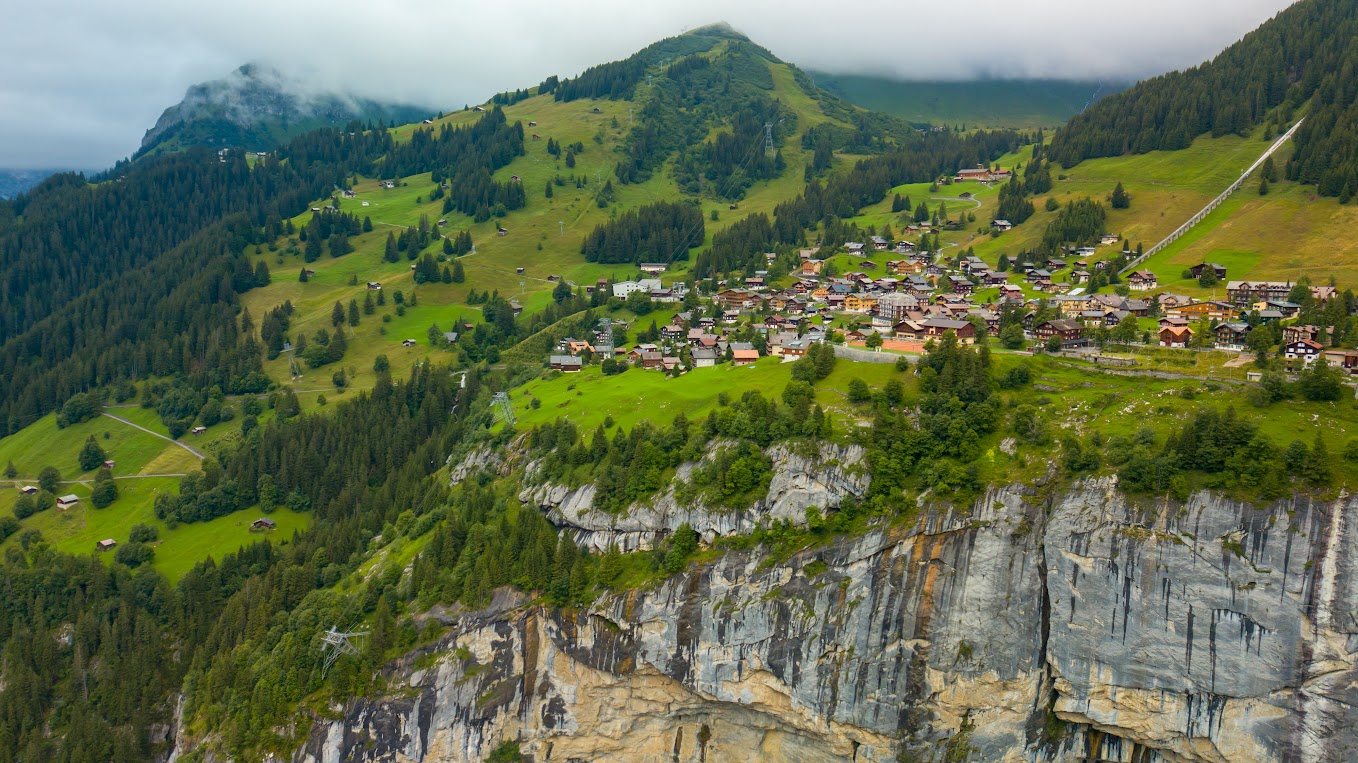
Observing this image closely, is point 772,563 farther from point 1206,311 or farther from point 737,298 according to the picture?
point 737,298

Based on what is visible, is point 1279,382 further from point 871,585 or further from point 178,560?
point 178,560

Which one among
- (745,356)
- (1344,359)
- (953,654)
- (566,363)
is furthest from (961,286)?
(953,654)

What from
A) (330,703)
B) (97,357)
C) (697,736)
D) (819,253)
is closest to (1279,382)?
(697,736)

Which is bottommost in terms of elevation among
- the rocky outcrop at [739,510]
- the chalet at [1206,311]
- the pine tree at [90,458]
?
the pine tree at [90,458]

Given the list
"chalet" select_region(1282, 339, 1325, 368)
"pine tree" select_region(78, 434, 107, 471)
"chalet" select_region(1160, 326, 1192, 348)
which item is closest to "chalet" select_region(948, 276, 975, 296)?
"chalet" select_region(1160, 326, 1192, 348)

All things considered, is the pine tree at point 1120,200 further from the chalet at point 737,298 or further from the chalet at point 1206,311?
the chalet at point 737,298

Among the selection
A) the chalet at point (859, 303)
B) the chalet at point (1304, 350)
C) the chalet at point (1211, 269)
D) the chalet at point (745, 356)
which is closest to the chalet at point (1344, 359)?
the chalet at point (1304, 350)
